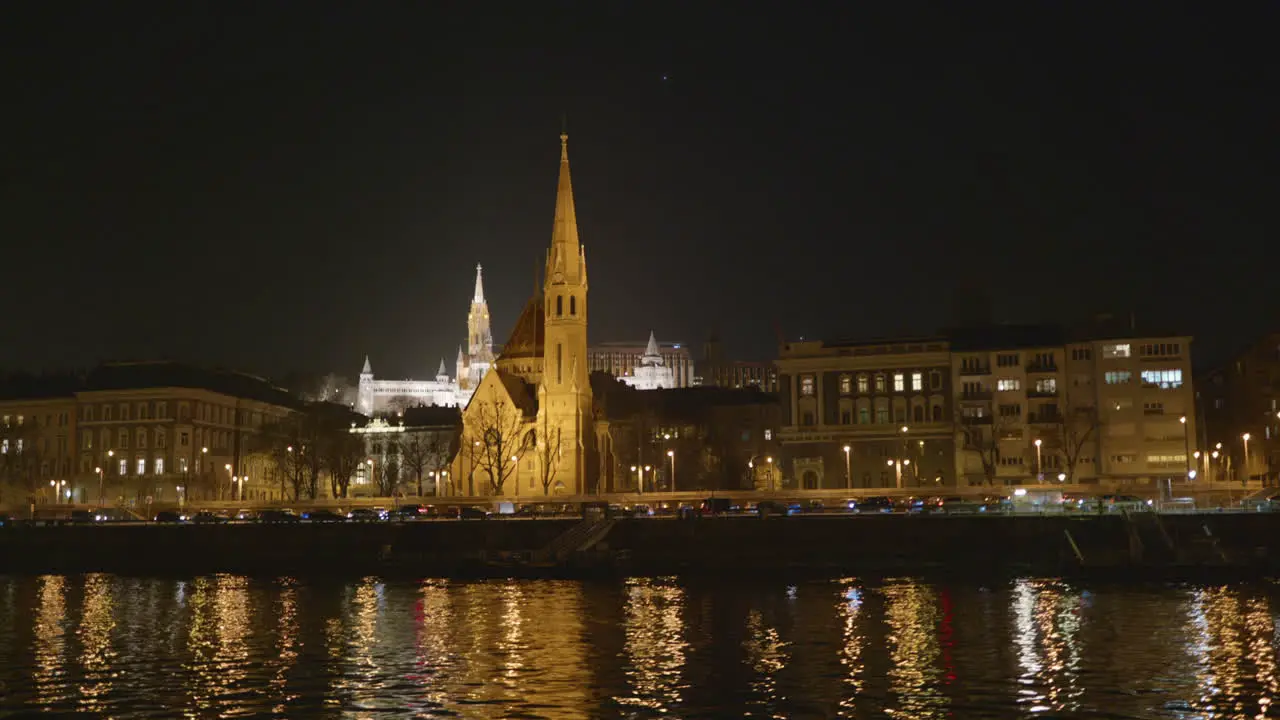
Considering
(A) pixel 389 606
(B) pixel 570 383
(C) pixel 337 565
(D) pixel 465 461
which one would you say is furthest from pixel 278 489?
(A) pixel 389 606

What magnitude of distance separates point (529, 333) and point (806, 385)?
3980cm

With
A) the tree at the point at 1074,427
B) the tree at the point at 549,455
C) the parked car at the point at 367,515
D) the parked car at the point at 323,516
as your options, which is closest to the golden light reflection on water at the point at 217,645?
the parked car at the point at 323,516

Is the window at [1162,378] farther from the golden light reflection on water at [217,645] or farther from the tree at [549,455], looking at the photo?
the golden light reflection on water at [217,645]

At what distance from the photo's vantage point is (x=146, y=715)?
35.2m

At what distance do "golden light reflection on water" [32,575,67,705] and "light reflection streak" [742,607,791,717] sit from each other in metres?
19.9

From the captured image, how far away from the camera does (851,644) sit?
4653 centimetres

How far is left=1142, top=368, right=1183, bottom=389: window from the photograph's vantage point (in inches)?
4793

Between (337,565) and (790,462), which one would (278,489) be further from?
(337,565)

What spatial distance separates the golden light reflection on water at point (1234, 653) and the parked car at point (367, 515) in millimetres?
59078

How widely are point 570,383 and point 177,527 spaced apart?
51441 millimetres

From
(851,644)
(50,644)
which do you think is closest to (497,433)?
(50,644)

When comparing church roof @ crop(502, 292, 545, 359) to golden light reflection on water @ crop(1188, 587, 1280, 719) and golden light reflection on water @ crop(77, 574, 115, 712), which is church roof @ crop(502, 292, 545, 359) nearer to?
golden light reflection on water @ crop(77, 574, 115, 712)

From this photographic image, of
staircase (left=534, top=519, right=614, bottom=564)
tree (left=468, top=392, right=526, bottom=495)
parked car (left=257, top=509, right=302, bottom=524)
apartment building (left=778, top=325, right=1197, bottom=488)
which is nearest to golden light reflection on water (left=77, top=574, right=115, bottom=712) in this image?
parked car (left=257, top=509, right=302, bottom=524)

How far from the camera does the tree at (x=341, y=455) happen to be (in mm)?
142750
